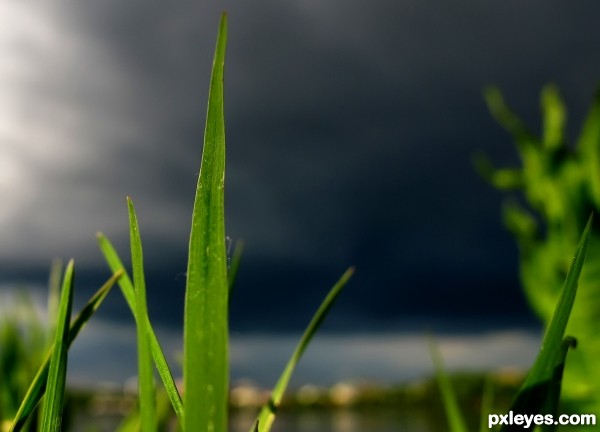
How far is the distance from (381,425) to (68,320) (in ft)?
60.4

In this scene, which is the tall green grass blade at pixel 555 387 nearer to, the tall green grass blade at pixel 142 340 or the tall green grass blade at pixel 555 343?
the tall green grass blade at pixel 555 343

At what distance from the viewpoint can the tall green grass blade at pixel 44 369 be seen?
227mm

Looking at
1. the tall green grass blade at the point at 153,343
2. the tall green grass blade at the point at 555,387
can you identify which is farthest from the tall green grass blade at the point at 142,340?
the tall green grass blade at the point at 555,387

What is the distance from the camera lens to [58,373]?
0.19m

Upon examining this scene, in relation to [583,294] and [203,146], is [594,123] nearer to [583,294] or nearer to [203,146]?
[583,294]

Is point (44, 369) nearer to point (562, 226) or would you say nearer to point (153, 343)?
point (153, 343)

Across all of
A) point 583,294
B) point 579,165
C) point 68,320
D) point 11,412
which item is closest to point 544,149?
point 579,165

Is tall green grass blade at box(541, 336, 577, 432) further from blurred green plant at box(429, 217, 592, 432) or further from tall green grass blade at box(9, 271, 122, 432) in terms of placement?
tall green grass blade at box(9, 271, 122, 432)

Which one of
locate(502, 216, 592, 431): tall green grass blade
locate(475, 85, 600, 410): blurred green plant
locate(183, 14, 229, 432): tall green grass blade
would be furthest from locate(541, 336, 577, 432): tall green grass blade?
locate(475, 85, 600, 410): blurred green plant

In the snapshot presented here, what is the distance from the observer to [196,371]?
136 mm

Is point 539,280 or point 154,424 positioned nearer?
point 154,424

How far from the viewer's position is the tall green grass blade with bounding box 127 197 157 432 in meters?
0.16

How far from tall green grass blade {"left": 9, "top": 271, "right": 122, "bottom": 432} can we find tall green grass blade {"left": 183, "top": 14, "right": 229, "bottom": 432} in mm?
106

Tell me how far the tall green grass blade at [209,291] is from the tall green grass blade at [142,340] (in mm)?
27
